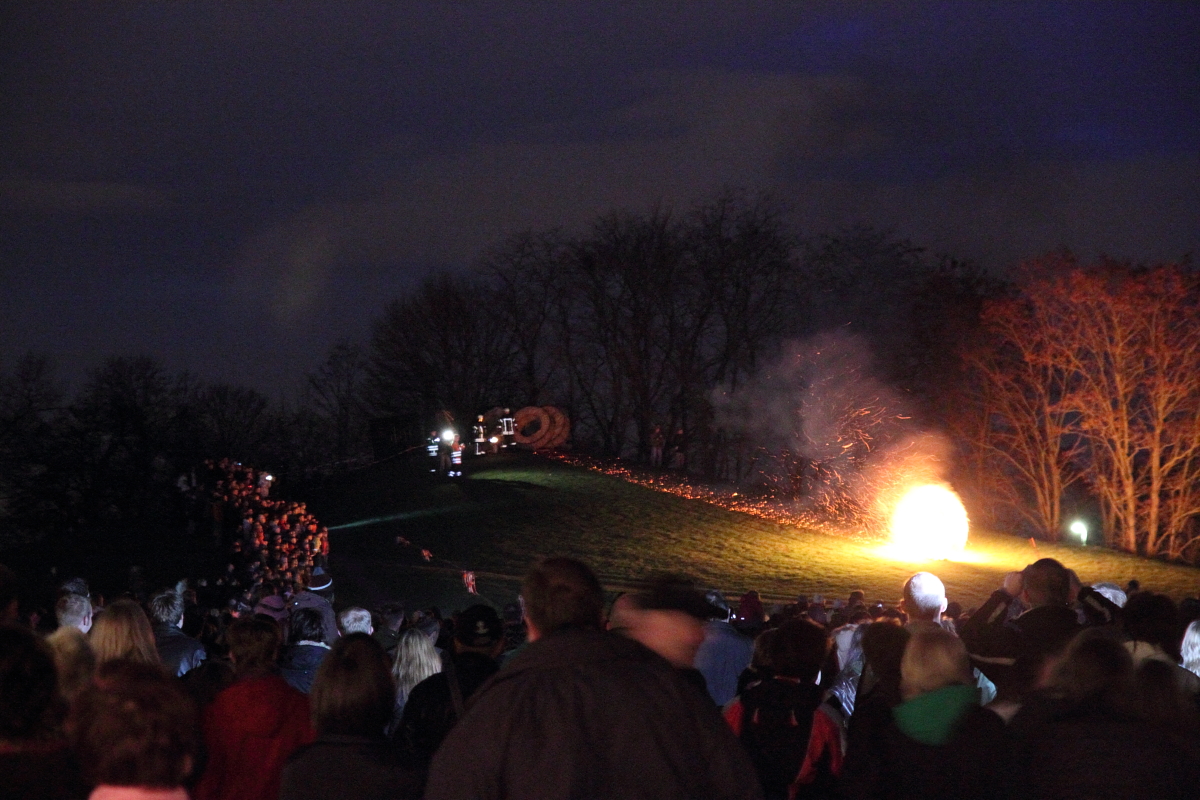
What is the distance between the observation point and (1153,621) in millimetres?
5891

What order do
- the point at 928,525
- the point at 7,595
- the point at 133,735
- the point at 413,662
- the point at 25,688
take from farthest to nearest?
the point at 928,525 < the point at 413,662 < the point at 7,595 < the point at 25,688 < the point at 133,735

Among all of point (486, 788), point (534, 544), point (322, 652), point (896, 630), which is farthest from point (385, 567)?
point (486, 788)

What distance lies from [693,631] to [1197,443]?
95.1 ft

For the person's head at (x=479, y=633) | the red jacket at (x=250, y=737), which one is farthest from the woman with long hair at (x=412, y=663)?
the red jacket at (x=250, y=737)

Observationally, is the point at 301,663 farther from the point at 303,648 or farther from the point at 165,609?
the point at 165,609

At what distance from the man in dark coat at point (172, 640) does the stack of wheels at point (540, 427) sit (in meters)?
36.3

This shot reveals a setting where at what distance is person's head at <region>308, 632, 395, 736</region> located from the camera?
3754 mm

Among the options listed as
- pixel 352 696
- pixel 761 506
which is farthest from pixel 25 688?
pixel 761 506

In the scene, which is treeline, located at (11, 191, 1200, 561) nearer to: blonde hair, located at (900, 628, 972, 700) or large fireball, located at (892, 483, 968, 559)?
large fireball, located at (892, 483, 968, 559)

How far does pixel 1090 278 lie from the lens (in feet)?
99.8

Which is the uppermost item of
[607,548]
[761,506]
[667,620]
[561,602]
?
[561,602]

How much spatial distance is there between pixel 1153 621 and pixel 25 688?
206 inches

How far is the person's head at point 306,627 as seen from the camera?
6.19m

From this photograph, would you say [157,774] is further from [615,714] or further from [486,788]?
[615,714]
